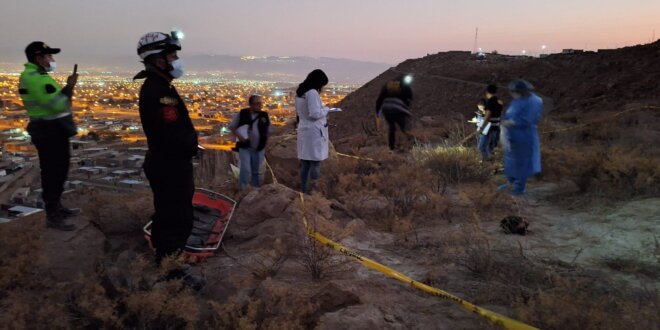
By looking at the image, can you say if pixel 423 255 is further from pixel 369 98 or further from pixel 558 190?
pixel 369 98

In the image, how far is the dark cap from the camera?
3967mm

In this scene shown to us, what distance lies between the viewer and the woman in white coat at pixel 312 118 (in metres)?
5.54

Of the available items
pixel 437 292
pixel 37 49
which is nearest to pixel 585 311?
pixel 437 292

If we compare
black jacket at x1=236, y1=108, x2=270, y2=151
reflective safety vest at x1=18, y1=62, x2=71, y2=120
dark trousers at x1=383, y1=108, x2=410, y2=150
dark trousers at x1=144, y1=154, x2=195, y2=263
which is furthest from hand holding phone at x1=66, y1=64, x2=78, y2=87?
dark trousers at x1=383, y1=108, x2=410, y2=150

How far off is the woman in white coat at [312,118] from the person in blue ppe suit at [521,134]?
8.90 ft

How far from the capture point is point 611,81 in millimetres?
17672

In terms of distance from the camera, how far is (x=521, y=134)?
6.23 meters

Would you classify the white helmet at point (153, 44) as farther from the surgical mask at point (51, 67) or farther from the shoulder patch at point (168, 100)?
the surgical mask at point (51, 67)

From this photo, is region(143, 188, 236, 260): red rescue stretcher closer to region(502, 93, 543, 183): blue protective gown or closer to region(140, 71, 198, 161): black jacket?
region(140, 71, 198, 161): black jacket

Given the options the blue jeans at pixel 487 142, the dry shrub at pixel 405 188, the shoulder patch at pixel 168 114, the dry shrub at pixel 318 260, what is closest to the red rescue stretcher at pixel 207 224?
the dry shrub at pixel 318 260

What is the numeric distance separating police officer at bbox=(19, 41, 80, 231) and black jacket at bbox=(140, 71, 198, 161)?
1.46 metres

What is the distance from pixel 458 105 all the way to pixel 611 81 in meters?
6.83

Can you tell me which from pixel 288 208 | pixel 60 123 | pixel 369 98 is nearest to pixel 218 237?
pixel 288 208

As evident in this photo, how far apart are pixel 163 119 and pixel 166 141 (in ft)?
0.52
